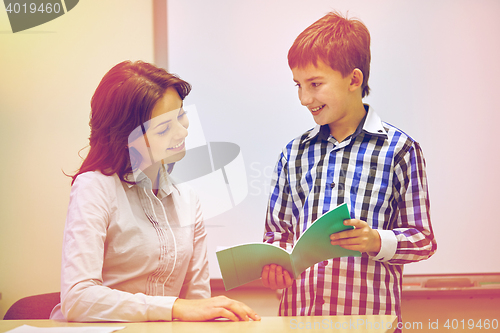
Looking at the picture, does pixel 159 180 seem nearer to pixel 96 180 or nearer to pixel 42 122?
pixel 96 180

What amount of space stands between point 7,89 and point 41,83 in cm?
14

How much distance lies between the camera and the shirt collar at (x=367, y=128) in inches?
42.1

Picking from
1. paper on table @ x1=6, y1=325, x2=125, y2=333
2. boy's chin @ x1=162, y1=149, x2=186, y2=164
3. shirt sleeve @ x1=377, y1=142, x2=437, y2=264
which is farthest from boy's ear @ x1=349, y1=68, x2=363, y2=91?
paper on table @ x1=6, y1=325, x2=125, y2=333

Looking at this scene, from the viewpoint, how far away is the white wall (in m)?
1.55

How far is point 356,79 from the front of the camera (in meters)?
1.11

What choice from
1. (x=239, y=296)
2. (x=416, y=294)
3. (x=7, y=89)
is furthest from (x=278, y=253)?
(x=7, y=89)

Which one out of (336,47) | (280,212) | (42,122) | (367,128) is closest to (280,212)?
(280,212)

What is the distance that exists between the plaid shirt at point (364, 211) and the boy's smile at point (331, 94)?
0.15 ft

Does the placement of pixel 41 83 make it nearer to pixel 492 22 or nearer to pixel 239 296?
pixel 239 296

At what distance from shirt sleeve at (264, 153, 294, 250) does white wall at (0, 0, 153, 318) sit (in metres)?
0.78

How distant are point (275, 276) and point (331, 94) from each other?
51 cm

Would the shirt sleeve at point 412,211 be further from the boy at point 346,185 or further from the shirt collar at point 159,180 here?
the shirt collar at point 159,180

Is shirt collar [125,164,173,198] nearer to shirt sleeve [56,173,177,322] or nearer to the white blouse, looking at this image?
the white blouse

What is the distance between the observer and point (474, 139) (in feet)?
4.84
